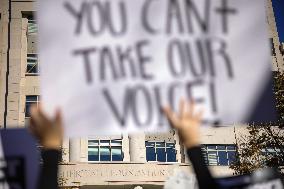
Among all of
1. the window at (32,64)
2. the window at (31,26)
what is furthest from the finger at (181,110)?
the window at (31,26)

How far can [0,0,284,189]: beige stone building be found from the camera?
25.4 m

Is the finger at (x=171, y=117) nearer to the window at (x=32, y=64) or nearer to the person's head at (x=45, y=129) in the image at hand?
the person's head at (x=45, y=129)

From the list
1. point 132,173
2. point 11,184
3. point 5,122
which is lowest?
point 11,184

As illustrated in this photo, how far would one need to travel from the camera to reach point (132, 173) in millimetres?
25562

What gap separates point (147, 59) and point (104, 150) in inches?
923

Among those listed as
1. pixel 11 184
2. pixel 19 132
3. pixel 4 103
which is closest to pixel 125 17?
pixel 19 132

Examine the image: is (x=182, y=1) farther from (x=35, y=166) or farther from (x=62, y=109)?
(x=35, y=166)

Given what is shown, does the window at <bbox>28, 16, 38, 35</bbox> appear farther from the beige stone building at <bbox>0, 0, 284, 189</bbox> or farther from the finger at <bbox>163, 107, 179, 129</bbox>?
the finger at <bbox>163, 107, 179, 129</bbox>

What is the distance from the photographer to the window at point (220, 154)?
2688cm

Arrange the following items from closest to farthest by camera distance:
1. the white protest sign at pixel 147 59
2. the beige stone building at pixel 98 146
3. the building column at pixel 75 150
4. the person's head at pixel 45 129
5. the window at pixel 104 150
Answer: the person's head at pixel 45 129
the white protest sign at pixel 147 59
the beige stone building at pixel 98 146
the building column at pixel 75 150
the window at pixel 104 150

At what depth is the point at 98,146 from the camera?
1034 inches

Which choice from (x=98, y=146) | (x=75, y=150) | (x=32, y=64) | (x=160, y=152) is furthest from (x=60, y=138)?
(x=32, y=64)

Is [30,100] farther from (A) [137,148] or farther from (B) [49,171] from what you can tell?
(B) [49,171]

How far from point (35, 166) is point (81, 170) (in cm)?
2207
